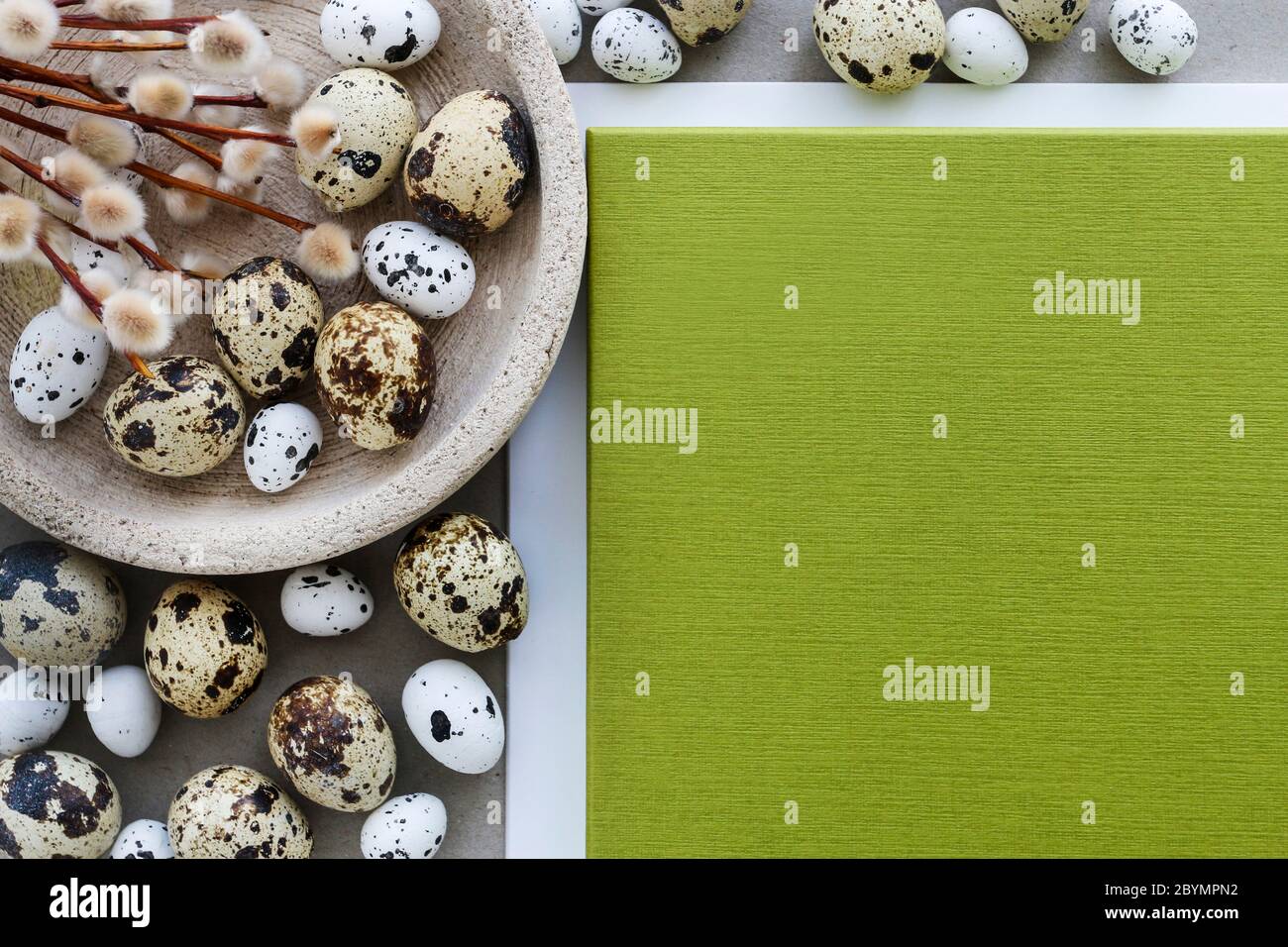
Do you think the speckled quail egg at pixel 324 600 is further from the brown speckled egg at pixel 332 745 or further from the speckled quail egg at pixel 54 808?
the speckled quail egg at pixel 54 808

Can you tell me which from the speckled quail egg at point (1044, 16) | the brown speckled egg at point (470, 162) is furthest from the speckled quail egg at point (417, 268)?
the speckled quail egg at point (1044, 16)

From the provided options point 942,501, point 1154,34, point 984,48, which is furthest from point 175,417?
point 1154,34

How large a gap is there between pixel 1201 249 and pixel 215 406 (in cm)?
88

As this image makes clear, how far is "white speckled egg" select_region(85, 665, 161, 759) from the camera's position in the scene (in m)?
0.86

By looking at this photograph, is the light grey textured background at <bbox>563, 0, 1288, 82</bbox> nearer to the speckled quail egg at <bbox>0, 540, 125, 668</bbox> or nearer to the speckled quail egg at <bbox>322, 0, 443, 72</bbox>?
the speckled quail egg at <bbox>322, 0, 443, 72</bbox>

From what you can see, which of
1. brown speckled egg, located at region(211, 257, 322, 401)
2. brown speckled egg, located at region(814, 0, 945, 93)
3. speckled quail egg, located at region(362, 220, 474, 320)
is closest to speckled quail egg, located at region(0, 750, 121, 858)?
brown speckled egg, located at region(211, 257, 322, 401)

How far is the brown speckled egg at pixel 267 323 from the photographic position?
30.1 inches

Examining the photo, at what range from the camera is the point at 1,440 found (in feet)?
2.52

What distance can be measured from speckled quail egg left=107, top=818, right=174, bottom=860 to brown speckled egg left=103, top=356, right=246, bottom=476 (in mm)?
342

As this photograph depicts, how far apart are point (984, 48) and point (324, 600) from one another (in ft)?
2.57

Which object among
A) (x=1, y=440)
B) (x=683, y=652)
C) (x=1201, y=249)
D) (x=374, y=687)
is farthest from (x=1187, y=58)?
(x=1, y=440)

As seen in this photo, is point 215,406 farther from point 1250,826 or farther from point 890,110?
point 1250,826

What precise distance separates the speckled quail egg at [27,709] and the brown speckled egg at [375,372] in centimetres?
39

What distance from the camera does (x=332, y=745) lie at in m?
0.81
